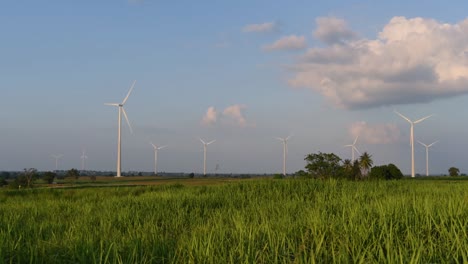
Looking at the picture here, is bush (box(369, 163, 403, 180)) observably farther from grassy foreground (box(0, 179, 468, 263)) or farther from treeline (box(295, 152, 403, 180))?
grassy foreground (box(0, 179, 468, 263))

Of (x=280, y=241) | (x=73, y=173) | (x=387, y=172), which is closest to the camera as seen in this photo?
(x=280, y=241)

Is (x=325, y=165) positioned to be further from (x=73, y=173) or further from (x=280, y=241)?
(x=73, y=173)

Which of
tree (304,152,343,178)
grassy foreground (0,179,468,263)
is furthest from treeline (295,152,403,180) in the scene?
grassy foreground (0,179,468,263)

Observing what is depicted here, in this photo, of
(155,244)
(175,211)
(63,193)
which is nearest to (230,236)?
(155,244)

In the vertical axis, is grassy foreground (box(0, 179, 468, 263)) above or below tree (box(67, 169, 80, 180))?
above

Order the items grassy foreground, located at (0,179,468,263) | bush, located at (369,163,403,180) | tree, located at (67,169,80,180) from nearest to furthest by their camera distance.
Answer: grassy foreground, located at (0,179,468,263)
bush, located at (369,163,403,180)
tree, located at (67,169,80,180)

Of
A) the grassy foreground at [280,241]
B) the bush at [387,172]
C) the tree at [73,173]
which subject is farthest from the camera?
the tree at [73,173]

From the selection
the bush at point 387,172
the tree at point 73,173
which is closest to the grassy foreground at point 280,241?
the bush at point 387,172

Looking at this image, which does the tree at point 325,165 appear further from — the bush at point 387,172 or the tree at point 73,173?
the tree at point 73,173

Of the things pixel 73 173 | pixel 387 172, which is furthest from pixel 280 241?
pixel 73 173

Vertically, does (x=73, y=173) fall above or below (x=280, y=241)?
below

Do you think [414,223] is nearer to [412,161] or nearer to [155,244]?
[155,244]

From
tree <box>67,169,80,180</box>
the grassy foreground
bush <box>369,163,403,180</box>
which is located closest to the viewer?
the grassy foreground

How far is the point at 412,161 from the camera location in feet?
350
